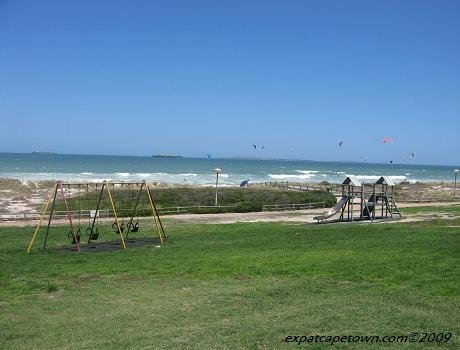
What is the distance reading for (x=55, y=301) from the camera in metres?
11.2

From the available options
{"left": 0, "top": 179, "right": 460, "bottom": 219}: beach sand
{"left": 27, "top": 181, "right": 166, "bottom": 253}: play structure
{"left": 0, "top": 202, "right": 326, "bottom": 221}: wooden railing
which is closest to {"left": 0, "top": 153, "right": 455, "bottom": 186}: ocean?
{"left": 0, "top": 179, "right": 460, "bottom": 219}: beach sand

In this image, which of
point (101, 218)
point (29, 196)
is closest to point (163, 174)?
point (29, 196)

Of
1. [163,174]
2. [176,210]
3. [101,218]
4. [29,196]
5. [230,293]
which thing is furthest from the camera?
[163,174]

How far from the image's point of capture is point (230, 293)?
11398 millimetres

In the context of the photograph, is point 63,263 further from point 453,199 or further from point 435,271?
point 453,199

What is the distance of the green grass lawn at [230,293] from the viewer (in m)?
8.32

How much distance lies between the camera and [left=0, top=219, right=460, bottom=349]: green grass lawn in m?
8.32

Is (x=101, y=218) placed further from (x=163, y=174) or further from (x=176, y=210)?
(x=163, y=174)

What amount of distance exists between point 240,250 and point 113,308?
827 centimetres

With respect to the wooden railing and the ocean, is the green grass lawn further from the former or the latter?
the ocean

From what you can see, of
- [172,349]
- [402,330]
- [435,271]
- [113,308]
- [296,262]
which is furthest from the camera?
[296,262]

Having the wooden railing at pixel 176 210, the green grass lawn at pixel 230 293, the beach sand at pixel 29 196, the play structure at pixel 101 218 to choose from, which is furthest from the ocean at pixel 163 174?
the green grass lawn at pixel 230 293

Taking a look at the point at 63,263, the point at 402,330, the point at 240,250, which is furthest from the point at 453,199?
the point at 402,330

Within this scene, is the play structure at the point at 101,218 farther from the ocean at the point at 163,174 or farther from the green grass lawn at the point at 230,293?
the ocean at the point at 163,174
